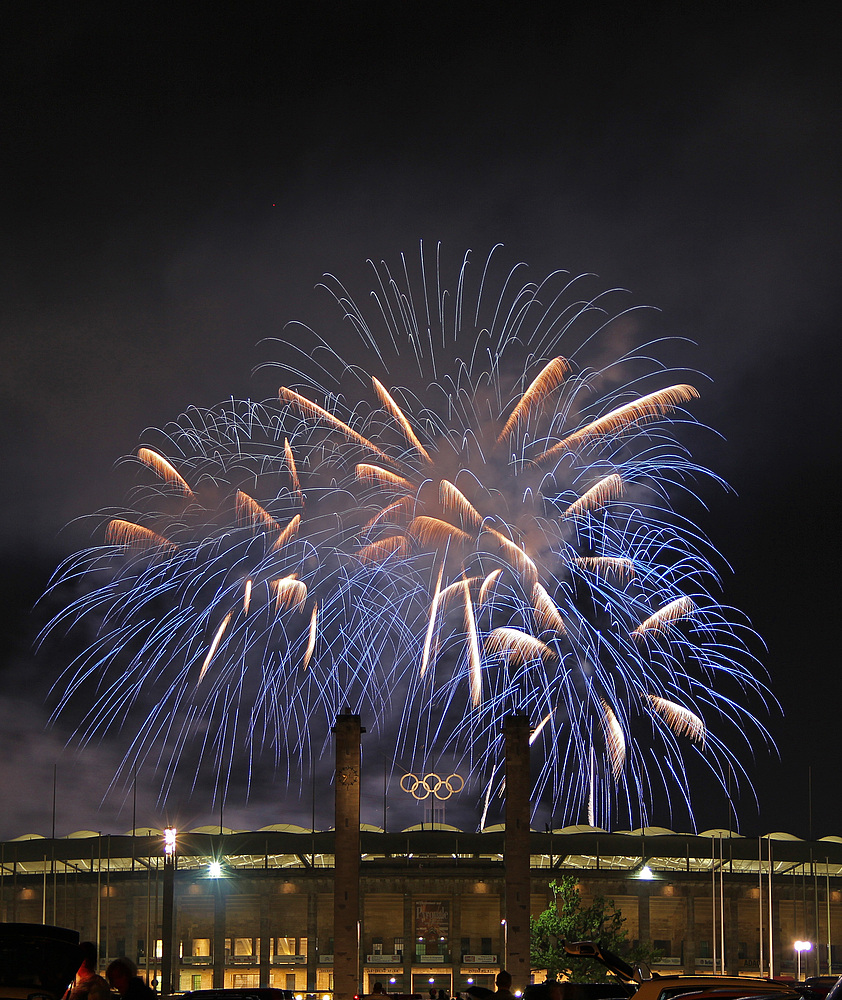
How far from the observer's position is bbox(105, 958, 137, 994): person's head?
1043 cm

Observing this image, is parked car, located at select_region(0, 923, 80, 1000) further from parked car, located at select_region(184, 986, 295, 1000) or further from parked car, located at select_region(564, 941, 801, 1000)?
parked car, located at select_region(184, 986, 295, 1000)

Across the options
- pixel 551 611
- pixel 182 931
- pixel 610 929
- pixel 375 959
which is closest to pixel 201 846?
pixel 182 931

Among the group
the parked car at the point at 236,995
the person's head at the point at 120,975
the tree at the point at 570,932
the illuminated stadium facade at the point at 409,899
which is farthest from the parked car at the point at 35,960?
the illuminated stadium facade at the point at 409,899

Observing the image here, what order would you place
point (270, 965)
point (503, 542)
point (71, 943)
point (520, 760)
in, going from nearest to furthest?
point (71, 943), point (503, 542), point (520, 760), point (270, 965)

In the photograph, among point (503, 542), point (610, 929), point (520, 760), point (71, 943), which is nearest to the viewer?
point (71, 943)

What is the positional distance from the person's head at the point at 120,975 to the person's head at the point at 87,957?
81 centimetres

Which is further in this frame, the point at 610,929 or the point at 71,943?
the point at 610,929

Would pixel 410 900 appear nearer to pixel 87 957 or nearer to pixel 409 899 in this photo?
pixel 409 899

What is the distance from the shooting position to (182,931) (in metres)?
75.6

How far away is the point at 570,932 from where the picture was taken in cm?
6650

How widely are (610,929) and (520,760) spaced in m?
18.5

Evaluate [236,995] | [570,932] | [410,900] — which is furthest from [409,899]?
[236,995]

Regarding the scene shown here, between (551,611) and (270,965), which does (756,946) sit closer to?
(270,965)

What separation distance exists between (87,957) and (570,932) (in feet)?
195
